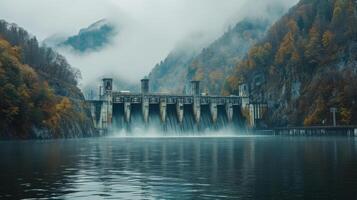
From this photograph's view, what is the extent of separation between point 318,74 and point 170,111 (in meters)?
47.6

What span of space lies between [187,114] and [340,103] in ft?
159

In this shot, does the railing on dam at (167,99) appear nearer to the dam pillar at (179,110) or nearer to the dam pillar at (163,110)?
the dam pillar at (179,110)

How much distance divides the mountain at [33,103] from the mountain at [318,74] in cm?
6542

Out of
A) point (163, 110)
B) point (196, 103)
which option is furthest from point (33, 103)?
point (196, 103)

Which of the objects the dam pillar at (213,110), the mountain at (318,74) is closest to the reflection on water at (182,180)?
the mountain at (318,74)


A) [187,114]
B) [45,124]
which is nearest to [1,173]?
[45,124]

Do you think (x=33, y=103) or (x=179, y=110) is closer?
(x=33, y=103)

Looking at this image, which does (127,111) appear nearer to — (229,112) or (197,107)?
(197,107)

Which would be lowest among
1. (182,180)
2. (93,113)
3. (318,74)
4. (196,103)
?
(182,180)

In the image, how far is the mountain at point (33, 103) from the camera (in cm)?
10781

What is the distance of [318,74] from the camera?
167 m

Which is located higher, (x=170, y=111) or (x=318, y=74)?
(x=318, y=74)

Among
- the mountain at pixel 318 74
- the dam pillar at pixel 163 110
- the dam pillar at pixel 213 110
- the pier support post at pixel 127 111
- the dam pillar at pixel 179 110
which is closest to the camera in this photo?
the mountain at pixel 318 74

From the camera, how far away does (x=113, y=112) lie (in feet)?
525
